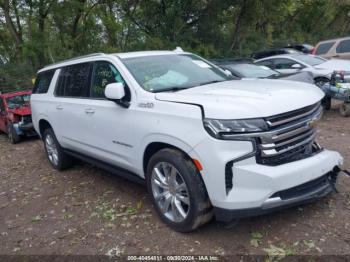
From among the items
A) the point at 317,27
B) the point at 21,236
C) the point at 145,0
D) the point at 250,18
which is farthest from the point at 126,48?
the point at 317,27

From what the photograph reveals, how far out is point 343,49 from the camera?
13172 millimetres

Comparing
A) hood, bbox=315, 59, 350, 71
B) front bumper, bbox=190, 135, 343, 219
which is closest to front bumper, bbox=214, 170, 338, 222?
front bumper, bbox=190, 135, 343, 219

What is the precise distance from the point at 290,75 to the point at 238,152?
6127 mm

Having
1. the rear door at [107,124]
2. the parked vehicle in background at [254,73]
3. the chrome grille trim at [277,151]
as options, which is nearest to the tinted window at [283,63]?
the parked vehicle in background at [254,73]

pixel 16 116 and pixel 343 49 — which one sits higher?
pixel 343 49

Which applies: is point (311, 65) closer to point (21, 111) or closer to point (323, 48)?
point (323, 48)

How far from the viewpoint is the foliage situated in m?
15.9

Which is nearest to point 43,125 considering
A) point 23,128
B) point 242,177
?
point 23,128

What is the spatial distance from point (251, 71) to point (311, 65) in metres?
2.16

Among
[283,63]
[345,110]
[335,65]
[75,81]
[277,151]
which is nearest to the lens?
[277,151]

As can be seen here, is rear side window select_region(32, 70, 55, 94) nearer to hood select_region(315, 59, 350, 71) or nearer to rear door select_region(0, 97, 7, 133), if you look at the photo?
rear door select_region(0, 97, 7, 133)

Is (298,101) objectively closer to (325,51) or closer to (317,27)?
(325,51)

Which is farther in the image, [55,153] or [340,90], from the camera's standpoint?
[340,90]

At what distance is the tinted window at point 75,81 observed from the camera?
16.4 feet
